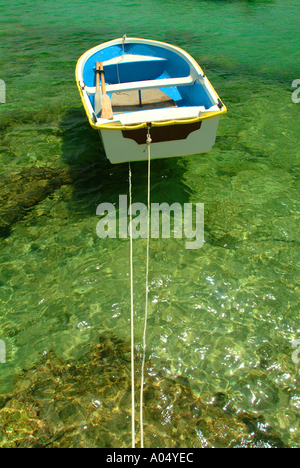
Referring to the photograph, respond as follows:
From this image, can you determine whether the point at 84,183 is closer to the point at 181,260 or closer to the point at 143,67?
the point at 181,260

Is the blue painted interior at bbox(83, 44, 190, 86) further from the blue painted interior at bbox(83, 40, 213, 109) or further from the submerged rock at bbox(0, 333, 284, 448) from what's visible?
the submerged rock at bbox(0, 333, 284, 448)

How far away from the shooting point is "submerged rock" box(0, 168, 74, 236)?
500cm

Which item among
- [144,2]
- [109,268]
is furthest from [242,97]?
[144,2]

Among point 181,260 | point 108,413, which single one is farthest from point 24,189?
point 108,413

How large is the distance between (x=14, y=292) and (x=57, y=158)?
335 cm

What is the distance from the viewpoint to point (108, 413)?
2.83 m

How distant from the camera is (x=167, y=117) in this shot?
427 centimetres

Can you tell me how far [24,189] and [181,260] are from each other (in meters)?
3.33

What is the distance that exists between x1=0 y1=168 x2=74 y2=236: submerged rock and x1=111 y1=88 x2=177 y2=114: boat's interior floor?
5.82ft

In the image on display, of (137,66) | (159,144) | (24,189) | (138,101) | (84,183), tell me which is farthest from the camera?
→ (137,66)

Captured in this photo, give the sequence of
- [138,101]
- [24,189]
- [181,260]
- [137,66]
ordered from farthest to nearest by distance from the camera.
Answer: [137,66] → [138,101] → [24,189] → [181,260]

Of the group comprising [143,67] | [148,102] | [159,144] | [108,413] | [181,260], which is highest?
[143,67]

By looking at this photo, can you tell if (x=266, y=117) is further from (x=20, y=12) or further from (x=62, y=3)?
(x=62, y=3)
